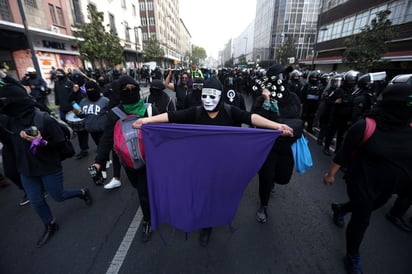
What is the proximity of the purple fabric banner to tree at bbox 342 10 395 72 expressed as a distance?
1610 cm

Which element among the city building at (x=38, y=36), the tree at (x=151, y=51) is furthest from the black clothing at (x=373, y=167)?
the tree at (x=151, y=51)

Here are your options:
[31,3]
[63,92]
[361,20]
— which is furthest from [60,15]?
[361,20]

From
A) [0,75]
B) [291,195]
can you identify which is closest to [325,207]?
[291,195]

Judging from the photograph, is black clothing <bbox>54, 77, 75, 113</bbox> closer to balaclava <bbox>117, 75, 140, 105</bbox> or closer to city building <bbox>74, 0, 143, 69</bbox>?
balaclava <bbox>117, 75, 140, 105</bbox>

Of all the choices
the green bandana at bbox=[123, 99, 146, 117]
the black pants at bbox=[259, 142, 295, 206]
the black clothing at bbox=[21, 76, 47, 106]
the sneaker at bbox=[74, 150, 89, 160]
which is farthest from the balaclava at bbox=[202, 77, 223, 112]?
the black clothing at bbox=[21, 76, 47, 106]

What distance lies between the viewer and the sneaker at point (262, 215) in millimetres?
3039

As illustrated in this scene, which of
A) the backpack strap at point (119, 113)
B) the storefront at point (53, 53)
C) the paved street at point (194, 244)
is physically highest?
the storefront at point (53, 53)

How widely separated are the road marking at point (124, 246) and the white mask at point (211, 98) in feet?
7.05

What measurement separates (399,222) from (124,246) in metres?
4.18

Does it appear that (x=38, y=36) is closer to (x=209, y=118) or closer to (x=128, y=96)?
(x=128, y=96)

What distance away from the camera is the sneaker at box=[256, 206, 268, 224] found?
120 inches

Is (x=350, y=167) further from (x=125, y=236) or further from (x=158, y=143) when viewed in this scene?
(x=125, y=236)

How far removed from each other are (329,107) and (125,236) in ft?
21.2

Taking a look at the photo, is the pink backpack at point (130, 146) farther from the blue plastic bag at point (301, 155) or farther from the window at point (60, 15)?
the window at point (60, 15)
